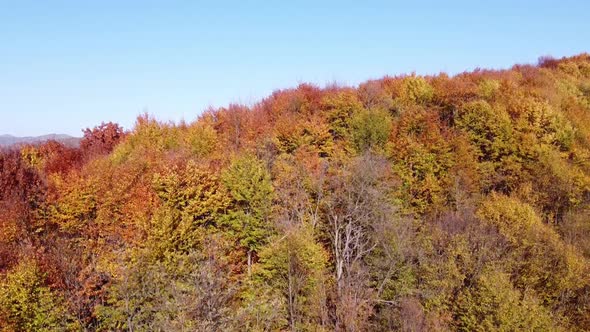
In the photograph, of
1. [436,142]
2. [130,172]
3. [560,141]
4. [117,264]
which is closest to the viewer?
[117,264]

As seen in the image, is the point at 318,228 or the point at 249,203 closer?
the point at 249,203

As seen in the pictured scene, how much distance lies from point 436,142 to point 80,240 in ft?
101

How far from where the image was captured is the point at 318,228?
109 feet

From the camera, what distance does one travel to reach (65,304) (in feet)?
80.7

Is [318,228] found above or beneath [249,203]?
beneath

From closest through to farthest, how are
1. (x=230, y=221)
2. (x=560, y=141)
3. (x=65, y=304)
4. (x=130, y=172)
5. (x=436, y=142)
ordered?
1. (x=65, y=304)
2. (x=230, y=221)
3. (x=130, y=172)
4. (x=436, y=142)
5. (x=560, y=141)

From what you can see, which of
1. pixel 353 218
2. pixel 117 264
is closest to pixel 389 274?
pixel 353 218

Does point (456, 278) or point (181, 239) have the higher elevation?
point (181, 239)

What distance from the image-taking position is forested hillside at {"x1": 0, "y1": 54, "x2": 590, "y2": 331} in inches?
921

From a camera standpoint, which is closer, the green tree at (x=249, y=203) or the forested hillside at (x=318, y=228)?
the forested hillside at (x=318, y=228)

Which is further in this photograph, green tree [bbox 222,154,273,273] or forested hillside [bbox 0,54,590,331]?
green tree [bbox 222,154,273,273]

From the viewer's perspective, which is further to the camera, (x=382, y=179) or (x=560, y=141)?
(x=560, y=141)

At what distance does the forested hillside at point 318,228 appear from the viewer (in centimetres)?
2339

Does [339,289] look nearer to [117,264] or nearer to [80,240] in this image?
[117,264]
